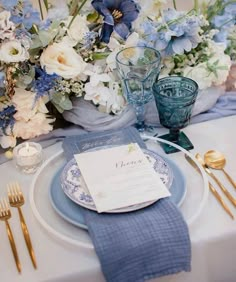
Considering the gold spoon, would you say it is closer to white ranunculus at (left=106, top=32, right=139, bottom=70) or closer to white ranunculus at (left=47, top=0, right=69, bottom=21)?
white ranunculus at (left=106, top=32, right=139, bottom=70)

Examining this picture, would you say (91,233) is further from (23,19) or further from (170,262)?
(23,19)

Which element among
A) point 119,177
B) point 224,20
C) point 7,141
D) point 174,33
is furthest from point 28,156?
point 224,20

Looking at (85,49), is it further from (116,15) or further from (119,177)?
(119,177)

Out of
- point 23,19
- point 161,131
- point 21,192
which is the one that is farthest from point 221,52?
point 21,192

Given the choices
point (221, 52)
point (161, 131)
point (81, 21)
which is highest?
point (81, 21)

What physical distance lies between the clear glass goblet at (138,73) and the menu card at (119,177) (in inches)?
5.4

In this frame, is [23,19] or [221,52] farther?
[221,52]

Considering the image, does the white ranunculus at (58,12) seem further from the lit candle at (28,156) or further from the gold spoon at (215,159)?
the gold spoon at (215,159)

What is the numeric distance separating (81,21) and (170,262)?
0.60 meters

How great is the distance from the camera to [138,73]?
1.05 metres

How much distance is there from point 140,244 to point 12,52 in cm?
49

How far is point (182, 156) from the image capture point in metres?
1.00

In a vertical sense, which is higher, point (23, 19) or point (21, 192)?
point (23, 19)

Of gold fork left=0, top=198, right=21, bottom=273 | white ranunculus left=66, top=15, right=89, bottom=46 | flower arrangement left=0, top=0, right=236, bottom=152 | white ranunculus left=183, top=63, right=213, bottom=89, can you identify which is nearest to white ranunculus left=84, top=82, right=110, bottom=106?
flower arrangement left=0, top=0, right=236, bottom=152
